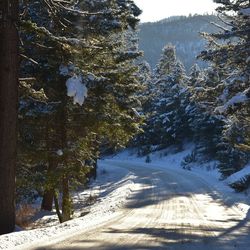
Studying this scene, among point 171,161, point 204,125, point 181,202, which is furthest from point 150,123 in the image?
point 181,202

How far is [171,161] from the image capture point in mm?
55156

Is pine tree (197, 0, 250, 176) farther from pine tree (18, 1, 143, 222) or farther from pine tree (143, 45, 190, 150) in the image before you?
pine tree (143, 45, 190, 150)

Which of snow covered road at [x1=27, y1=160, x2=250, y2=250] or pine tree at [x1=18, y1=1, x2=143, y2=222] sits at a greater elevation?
pine tree at [x1=18, y1=1, x2=143, y2=222]

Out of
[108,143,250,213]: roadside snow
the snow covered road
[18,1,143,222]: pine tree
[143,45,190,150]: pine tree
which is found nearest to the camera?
the snow covered road

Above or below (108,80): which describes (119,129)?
below

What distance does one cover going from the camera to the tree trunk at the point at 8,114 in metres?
10.9

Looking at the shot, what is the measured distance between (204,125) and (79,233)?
1486 inches

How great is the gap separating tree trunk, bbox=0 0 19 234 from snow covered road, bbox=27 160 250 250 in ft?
6.53

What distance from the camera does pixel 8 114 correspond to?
11.0 m

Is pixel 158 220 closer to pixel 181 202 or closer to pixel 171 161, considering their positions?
pixel 181 202

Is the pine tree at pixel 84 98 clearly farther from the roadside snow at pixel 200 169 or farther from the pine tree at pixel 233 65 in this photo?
the roadside snow at pixel 200 169

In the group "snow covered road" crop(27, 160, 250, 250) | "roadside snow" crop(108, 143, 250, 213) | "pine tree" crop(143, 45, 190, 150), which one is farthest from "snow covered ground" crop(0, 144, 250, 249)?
"pine tree" crop(143, 45, 190, 150)

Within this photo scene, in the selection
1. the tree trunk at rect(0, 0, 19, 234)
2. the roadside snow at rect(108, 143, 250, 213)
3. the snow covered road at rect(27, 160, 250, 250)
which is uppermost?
the tree trunk at rect(0, 0, 19, 234)

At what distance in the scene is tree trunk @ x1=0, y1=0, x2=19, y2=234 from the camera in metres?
10.9
